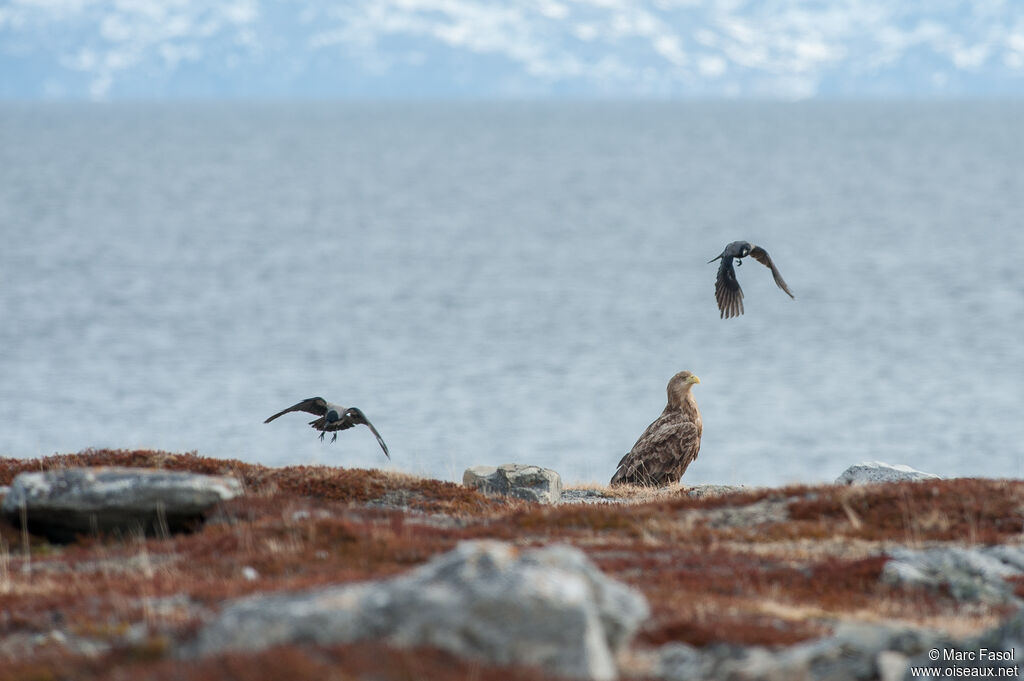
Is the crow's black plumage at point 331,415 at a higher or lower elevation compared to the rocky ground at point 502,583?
higher

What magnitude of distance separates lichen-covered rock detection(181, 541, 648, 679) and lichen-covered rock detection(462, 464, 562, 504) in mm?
11656

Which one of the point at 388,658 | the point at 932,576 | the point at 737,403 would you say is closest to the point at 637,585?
the point at 932,576

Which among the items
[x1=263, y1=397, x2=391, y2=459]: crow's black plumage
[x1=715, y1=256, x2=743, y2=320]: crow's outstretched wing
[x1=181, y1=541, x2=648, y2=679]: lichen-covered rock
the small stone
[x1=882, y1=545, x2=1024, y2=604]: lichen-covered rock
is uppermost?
[x1=715, y1=256, x2=743, y2=320]: crow's outstretched wing

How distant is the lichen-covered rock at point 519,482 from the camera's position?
2070 centimetres

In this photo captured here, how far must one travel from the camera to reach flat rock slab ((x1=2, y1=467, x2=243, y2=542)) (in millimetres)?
14414

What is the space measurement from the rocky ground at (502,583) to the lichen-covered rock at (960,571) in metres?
0.03

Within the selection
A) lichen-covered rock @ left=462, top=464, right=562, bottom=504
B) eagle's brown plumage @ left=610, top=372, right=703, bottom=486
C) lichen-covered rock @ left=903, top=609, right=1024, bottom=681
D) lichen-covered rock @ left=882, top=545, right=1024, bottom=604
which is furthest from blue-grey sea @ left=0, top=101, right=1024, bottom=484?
lichen-covered rock @ left=903, top=609, right=1024, bottom=681

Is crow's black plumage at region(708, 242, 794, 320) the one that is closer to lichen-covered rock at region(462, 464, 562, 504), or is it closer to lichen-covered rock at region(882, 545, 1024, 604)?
lichen-covered rock at region(462, 464, 562, 504)

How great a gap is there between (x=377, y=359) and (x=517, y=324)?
46.9 ft

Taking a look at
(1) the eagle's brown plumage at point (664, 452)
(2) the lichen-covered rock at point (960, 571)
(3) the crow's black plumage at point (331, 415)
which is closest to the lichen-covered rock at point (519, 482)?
(1) the eagle's brown plumage at point (664, 452)

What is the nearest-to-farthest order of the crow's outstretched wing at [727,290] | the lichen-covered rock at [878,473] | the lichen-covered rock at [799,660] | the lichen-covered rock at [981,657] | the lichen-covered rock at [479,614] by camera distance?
the lichen-covered rock at [479,614] < the lichen-covered rock at [799,660] < the lichen-covered rock at [981,657] < the lichen-covered rock at [878,473] < the crow's outstretched wing at [727,290]

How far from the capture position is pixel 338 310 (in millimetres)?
85375

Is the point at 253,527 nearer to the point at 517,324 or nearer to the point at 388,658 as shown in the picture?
the point at 388,658

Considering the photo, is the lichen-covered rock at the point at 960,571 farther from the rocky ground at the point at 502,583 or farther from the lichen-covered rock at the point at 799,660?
the lichen-covered rock at the point at 799,660
